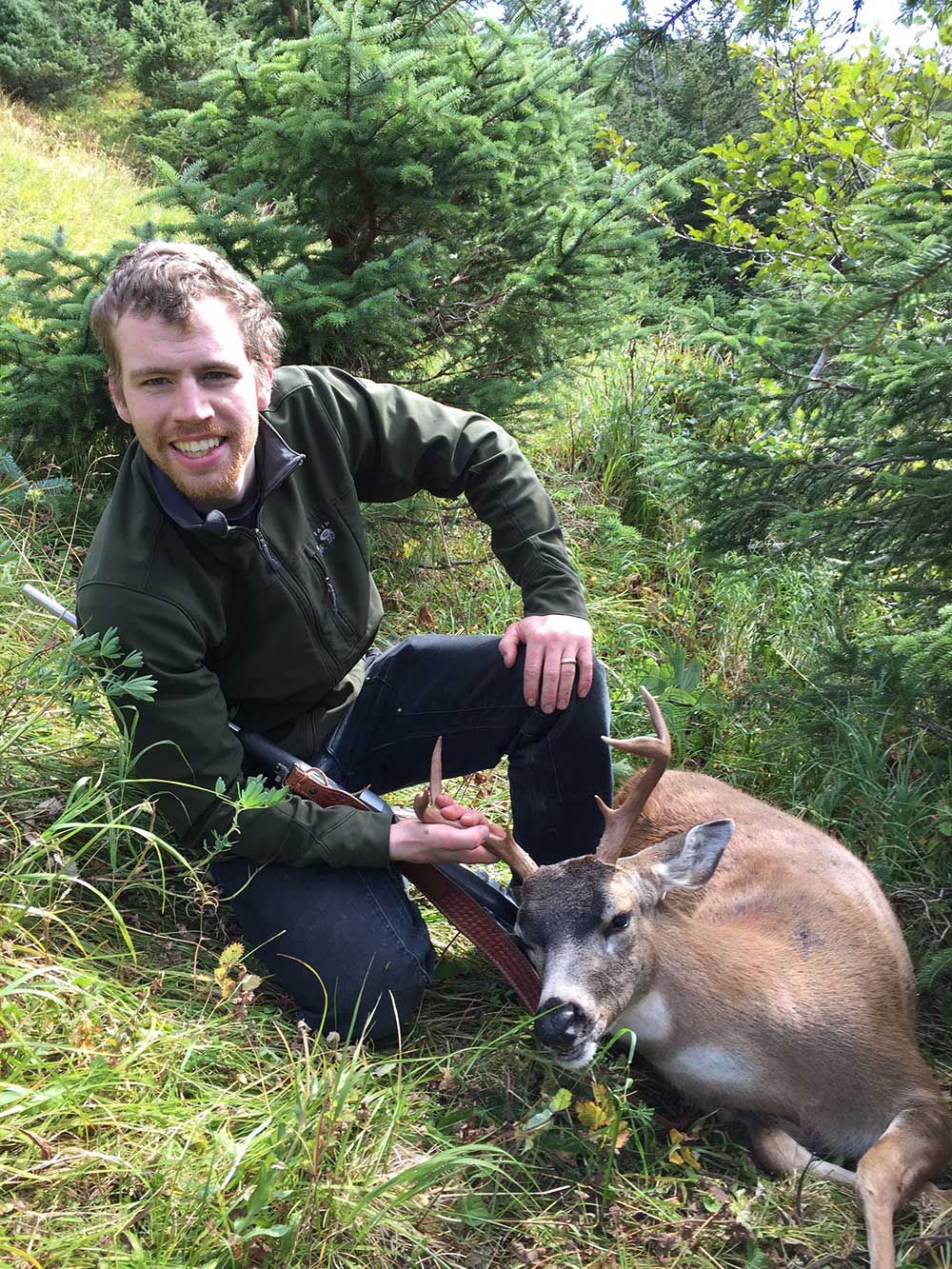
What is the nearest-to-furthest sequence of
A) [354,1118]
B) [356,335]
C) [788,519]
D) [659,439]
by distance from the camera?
[354,1118], [788,519], [356,335], [659,439]

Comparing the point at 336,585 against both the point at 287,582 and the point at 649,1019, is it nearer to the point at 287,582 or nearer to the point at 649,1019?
the point at 287,582

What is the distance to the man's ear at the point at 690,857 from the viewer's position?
10.5ft

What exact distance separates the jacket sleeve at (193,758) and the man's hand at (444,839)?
5cm

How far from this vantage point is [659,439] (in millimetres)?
6285

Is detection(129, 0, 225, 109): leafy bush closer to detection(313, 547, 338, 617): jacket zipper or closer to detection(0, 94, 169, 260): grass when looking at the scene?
detection(0, 94, 169, 260): grass

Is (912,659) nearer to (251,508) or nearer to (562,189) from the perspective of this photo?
(251,508)

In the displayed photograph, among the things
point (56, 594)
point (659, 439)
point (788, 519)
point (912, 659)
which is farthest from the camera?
point (659, 439)

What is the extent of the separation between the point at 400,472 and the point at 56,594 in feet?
5.98

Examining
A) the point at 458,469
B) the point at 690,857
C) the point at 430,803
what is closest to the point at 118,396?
the point at 458,469

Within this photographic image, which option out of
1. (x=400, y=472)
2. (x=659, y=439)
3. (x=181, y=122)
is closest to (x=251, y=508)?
(x=400, y=472)

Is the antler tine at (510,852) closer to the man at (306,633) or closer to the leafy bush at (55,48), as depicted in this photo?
Result: the man at (306,633)

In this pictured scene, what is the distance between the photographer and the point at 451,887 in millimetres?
3312

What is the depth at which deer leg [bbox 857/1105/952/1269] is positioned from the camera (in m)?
2.59

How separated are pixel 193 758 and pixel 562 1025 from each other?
1.25m
